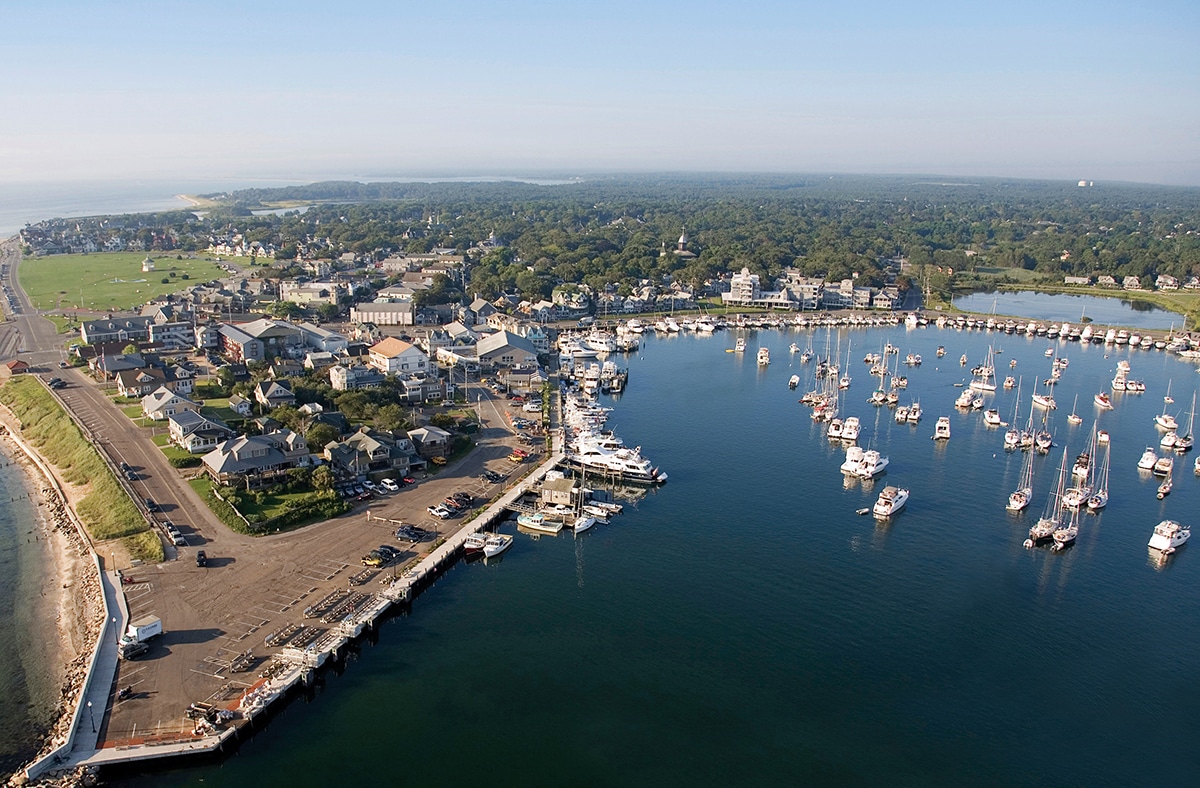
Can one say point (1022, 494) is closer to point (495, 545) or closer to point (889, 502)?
point (889, 502)

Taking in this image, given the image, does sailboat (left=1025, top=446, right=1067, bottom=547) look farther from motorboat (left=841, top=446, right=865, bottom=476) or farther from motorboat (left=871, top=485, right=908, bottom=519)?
motorboat (left=841, top=446, right=865, bottom=476)

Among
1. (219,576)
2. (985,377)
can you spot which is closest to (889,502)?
(219,576)

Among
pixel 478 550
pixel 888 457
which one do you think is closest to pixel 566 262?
pixel 888 457

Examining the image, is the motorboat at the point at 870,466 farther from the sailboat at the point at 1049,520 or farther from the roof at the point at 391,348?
the roof at the point at 391,348

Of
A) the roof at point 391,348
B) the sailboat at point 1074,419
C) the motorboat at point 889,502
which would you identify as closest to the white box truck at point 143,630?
the motorboat at point 889,502

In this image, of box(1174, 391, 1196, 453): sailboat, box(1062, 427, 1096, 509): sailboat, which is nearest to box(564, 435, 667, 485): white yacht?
box(1062, 427, 1096, 509): sailboat

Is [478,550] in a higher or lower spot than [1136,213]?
lower

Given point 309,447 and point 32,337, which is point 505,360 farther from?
point 32,337
